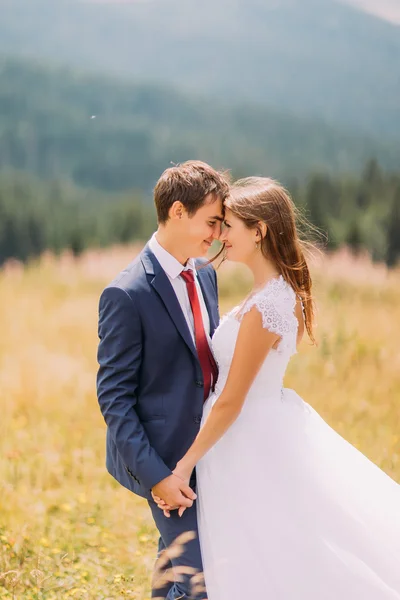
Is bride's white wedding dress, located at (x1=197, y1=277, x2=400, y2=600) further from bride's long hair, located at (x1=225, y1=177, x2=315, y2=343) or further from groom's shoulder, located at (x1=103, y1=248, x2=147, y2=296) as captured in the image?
groom's shoulder, located at (x1=103, y1=248, x2=147, y2=296)

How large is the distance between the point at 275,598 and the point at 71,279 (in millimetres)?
11575

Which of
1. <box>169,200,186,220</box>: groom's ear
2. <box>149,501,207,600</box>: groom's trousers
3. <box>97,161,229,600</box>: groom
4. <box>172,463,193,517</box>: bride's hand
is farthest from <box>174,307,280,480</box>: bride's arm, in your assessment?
<box>169,200,186,220</box>: groom's ear

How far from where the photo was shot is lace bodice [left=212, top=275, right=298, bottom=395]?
101 inches

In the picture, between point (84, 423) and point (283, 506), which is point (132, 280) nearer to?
point (283, 506)

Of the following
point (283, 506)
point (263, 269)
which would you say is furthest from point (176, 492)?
point (263, 269)

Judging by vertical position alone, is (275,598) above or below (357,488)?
below

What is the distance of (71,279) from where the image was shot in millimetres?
13688

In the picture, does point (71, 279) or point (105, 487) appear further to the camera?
point (71, 279)

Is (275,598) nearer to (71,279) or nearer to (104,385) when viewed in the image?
(104,385)

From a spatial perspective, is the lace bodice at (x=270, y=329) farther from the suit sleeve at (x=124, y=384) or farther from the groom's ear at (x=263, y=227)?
the suit sleeve at (x=124, y=384)

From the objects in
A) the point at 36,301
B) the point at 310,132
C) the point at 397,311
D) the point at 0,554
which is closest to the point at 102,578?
the point at 0,554

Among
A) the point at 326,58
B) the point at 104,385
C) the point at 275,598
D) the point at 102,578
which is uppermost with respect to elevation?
the point at 326,58

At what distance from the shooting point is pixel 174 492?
2561 millimetres

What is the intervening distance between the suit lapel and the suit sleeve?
0.12 m
